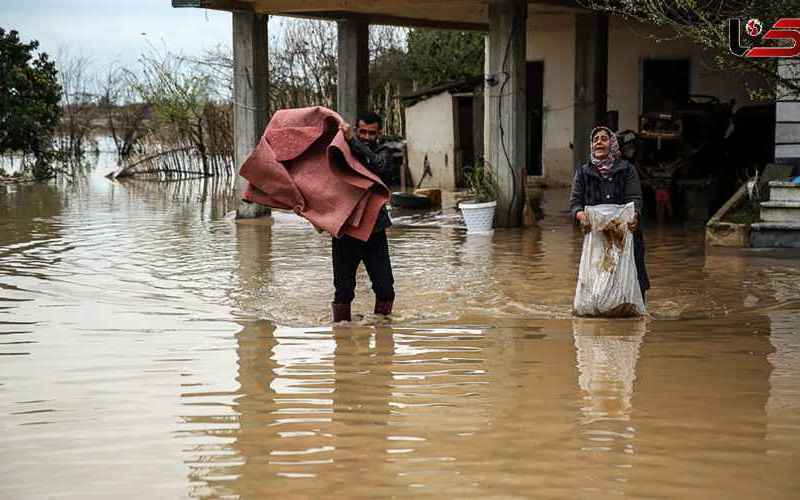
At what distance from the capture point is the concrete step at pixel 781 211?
1134 cm

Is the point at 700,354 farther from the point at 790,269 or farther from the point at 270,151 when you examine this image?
the point at 790,269

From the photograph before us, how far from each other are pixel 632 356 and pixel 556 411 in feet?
4.50

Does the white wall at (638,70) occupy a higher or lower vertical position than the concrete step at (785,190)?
higher

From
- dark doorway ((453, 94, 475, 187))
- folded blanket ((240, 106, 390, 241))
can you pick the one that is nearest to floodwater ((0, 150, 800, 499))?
folded blanket ((240, 106, 390, 241))

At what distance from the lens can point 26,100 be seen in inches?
973

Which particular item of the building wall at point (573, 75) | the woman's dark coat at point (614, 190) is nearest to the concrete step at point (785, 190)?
the woman's dark coat at point (614, 190)

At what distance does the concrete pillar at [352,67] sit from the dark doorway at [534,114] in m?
3.36

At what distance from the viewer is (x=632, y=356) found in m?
6.45

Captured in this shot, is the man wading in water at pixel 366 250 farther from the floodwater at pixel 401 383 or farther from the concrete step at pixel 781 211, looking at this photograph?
the concrete step at pixel 781 211

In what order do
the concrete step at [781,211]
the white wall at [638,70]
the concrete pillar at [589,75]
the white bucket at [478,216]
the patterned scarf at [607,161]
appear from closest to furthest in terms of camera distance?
the patterned scarf at [607,161] < the concrete step at [781,211] < the white bucket at [478,216] < the concrete pillar at [589,75] < the white wall at [638,70]

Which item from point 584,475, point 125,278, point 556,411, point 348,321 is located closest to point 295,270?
point 125,278

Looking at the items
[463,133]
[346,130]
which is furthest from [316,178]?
[463,133]

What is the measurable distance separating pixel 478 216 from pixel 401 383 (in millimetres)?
7799

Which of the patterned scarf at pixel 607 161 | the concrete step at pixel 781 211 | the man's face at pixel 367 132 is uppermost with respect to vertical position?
the man's face at pixel 367 132
